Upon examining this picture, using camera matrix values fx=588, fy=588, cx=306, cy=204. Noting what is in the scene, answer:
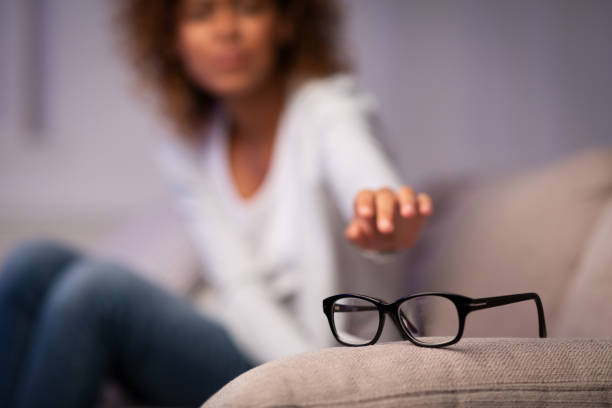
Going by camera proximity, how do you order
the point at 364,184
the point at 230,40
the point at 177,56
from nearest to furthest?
the point at 364,184 < the point at 230,40 < the point at 177,56

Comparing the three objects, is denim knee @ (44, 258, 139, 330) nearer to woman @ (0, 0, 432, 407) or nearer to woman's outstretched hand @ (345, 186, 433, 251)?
woman @ (0, 0, 432, 407)

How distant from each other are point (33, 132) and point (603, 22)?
1.73m

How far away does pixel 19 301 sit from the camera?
886mm

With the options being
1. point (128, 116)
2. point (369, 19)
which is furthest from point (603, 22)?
point (128, 116)

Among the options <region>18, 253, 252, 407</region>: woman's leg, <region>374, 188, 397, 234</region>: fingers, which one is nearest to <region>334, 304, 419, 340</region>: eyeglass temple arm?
<region>374, 188, 397, 234</region>: fingers

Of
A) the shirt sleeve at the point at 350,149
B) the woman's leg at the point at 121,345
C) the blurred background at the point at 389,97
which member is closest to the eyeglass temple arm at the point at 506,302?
the shirt sleeve at the point at 350,149

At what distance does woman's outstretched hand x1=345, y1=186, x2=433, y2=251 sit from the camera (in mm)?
563

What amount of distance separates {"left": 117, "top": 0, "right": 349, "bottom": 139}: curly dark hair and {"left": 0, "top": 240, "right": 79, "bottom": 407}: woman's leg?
0.54m

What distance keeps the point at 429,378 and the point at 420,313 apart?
7cm

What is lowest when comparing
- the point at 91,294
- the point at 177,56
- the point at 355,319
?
the point at 91,294

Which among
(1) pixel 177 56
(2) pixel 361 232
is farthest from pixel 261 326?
(1) pixel 177 56

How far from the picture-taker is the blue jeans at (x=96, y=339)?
2.62 ft

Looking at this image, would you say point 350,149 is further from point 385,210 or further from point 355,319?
point 355,319

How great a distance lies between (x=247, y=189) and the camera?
1274mm
